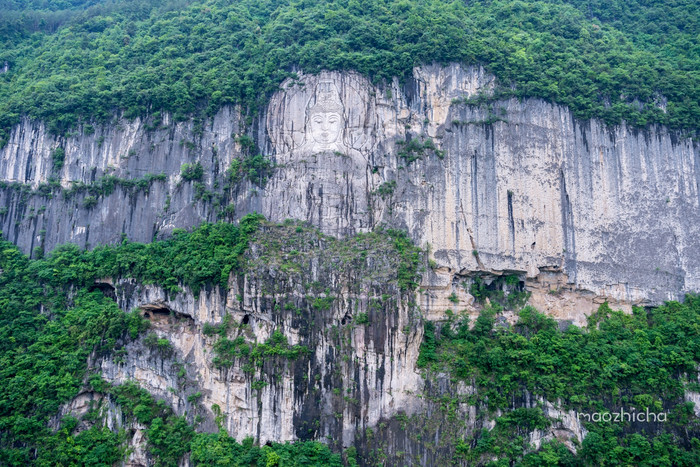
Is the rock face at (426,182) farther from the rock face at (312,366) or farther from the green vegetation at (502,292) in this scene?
the rock face at (312,366)

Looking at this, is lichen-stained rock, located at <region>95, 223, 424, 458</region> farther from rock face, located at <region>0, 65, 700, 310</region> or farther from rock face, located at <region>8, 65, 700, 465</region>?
rock face, located at <region>0, 65, 700, 310</region>

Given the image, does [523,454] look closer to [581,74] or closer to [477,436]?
[477,436]

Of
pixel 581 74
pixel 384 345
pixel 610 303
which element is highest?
pixel 581 74

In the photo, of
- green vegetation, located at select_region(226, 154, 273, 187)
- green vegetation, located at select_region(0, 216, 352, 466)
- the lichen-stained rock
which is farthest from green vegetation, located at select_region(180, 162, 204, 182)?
the lichen-stained rock

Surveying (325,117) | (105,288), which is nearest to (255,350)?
(105,288)

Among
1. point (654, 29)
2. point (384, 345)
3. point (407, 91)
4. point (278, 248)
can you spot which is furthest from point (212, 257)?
point (654, 29)

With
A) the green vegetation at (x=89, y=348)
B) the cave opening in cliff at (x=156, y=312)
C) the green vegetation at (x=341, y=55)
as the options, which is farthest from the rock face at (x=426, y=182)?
the cave opening in cliff at (x=156, y=312)
